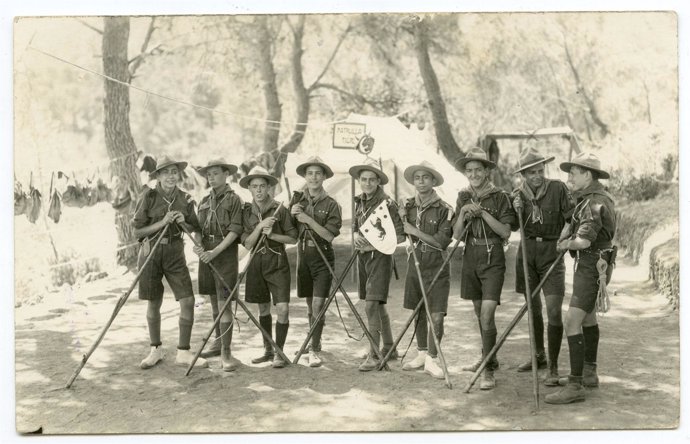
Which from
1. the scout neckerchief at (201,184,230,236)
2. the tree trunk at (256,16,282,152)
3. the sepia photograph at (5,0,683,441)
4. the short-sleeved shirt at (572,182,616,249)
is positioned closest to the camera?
the short-sleeved shirt at (572,182,616,249)

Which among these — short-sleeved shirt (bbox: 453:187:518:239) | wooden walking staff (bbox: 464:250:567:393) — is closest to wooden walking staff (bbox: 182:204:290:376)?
wooden walking staff (bbox: 464:250:567:393)

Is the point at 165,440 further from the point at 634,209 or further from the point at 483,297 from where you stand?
the point at 634,209

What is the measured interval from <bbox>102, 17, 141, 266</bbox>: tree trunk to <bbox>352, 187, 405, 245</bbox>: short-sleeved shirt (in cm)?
320

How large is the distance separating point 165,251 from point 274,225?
110 cm

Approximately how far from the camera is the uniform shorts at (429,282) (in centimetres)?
724

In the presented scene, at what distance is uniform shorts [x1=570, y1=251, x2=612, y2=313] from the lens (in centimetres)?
653

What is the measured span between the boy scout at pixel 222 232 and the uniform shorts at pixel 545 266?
9.03 feet

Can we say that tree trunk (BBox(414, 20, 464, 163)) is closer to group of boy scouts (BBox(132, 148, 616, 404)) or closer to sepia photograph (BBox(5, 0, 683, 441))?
sepia photograph (BBox(5, 0, 683, 441))

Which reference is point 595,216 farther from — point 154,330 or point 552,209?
point 154,330

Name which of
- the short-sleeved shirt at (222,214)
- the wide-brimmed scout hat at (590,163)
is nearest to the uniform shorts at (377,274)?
the short-sleeved shirt at (222,214)

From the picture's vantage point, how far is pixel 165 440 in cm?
677

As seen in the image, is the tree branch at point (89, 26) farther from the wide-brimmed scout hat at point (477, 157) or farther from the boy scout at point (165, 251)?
the wide-brimmed scout hat at point (477, 157)

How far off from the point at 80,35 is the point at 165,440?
13.7 ft

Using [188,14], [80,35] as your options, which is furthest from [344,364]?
[80,35]
